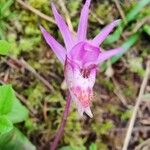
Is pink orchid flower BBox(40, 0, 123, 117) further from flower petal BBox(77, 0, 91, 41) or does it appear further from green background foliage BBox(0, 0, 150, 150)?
green background foliage BBox(0, 0, 150, 150)

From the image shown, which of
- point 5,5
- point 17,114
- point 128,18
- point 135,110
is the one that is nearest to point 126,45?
point 128,18

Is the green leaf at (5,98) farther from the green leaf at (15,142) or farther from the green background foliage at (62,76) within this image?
the green background foliage at (62,76)

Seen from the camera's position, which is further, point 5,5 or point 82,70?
point 5,5

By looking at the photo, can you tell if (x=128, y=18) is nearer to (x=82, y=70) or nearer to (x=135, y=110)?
(x=135, y=110)

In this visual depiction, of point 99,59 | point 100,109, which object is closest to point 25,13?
point 100,109

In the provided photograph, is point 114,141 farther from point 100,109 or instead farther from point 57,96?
point 57,96
